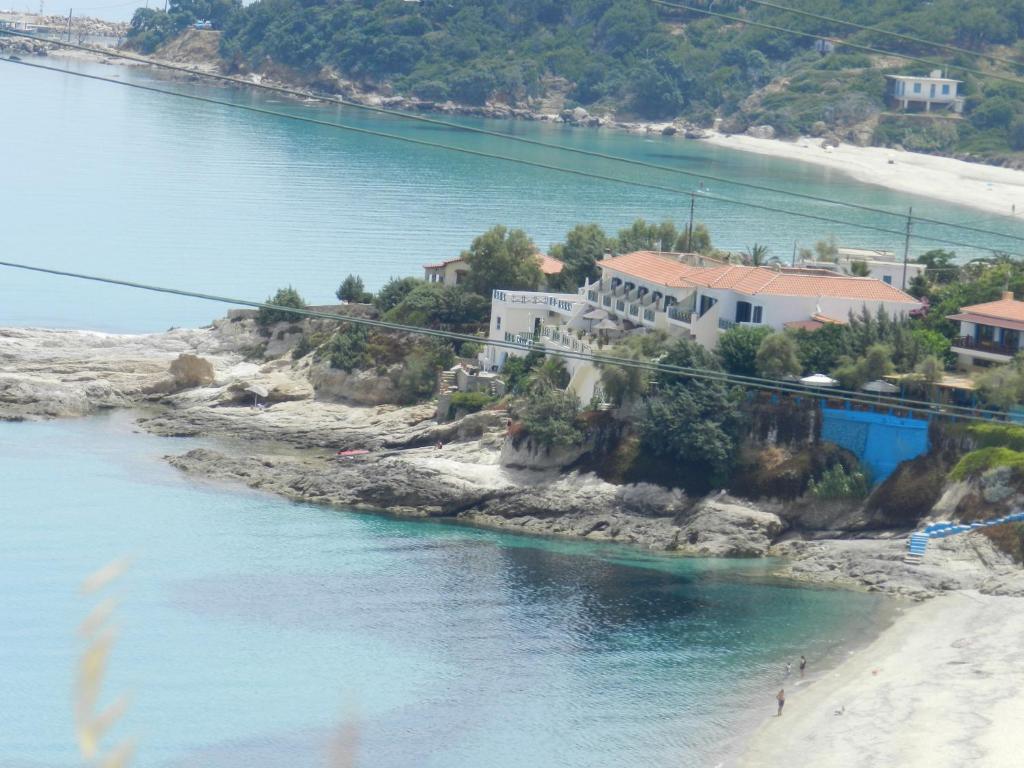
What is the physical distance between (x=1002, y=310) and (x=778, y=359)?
537cm

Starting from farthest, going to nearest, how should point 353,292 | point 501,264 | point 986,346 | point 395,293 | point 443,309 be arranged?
point 353,292 < point 395,293 < point 501,264 < point 443,309 < point 986,346

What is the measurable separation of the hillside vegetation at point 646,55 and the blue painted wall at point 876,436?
89548 mm

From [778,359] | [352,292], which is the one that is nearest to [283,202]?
[352,292]

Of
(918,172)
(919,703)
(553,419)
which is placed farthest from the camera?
(918,172)

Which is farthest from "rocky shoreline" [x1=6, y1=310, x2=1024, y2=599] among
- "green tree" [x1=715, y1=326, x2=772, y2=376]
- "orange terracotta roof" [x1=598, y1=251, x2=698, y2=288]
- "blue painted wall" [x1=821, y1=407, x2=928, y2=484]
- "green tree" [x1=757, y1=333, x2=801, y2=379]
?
"orange terracotta roof" [x1=598, y1=251, x2=698, y2=288]

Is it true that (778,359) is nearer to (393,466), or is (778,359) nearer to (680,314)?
(680,314)

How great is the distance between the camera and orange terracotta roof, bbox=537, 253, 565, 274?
1893 inches

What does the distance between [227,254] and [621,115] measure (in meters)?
77.4

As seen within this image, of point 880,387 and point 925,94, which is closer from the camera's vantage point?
point 880,387

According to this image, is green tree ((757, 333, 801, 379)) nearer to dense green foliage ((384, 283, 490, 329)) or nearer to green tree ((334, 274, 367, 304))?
dense green foliage ((384, 283, 490, 329))

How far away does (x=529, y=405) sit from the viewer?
38.0 metres

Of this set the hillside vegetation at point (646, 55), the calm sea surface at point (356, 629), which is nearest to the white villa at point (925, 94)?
the hillside vegetation at point (646, 55)

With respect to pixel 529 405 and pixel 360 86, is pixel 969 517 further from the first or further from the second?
pixel 360 86

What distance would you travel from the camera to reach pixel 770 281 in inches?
1574
